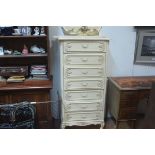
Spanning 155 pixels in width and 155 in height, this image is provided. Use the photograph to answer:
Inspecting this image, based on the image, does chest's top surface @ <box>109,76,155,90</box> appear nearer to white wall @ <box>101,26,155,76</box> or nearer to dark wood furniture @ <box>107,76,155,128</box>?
dark wood furniture @ <box>107,76,155,128</box>

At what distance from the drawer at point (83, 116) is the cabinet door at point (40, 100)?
25 cm

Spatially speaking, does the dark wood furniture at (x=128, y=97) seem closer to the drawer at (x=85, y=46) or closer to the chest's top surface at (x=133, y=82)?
the chest's top surface at (x=133, y=82)

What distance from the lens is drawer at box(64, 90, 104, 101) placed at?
2.63 meters

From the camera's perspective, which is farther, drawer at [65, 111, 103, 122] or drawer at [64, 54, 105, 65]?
drawer at [65, 111, 103, 122]

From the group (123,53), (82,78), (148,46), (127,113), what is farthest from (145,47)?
(82,78)

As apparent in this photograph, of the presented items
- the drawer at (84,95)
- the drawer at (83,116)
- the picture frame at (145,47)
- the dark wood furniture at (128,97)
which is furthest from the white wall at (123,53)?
the drawer at (83,116)

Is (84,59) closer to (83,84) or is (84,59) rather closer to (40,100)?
(83,84)

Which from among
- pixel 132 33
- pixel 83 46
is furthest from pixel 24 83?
pixel 132 33

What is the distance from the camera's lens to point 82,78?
2.59 meters

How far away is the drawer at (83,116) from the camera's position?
2.71 m

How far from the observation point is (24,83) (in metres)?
2.58

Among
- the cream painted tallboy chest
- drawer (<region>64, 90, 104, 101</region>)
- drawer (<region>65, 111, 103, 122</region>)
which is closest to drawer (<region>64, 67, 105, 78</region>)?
the cream painted tallboy chest
